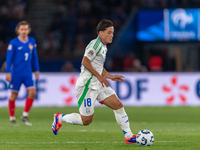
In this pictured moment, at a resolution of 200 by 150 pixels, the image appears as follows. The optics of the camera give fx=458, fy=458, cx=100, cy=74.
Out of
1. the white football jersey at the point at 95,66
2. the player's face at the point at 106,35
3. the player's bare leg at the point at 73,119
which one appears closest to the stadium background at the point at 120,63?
the player's bare leg at the point at 73,119

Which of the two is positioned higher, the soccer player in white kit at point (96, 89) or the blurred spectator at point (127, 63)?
the soccer player in white kit at point (96, 89)

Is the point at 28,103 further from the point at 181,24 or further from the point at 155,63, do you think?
the point at 181,24

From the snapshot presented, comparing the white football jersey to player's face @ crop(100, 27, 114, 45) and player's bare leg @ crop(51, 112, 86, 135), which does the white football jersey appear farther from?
player's bare leg @ crop(51, 112, 86, 135)

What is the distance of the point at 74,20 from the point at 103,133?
12678 mm

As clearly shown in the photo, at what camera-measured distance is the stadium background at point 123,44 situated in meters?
15.4

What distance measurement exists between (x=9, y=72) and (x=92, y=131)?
2.22 metres

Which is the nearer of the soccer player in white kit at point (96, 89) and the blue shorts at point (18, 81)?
the soccer player in white kit at point (96, 89)

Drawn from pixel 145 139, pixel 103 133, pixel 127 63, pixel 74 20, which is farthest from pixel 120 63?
pixel 145 139

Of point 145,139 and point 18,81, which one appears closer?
point 145,139

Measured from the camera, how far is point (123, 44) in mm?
19641

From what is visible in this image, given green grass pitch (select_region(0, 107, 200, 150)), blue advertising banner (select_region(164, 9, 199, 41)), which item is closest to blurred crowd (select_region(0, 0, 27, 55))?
blue advertising banner (select_region(164, 9, 199, 41))

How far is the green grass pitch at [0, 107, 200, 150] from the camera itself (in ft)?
22.2

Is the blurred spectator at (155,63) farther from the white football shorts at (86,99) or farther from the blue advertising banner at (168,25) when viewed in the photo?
the white football shorts at (86,99)

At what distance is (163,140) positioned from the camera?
24.2 ft
